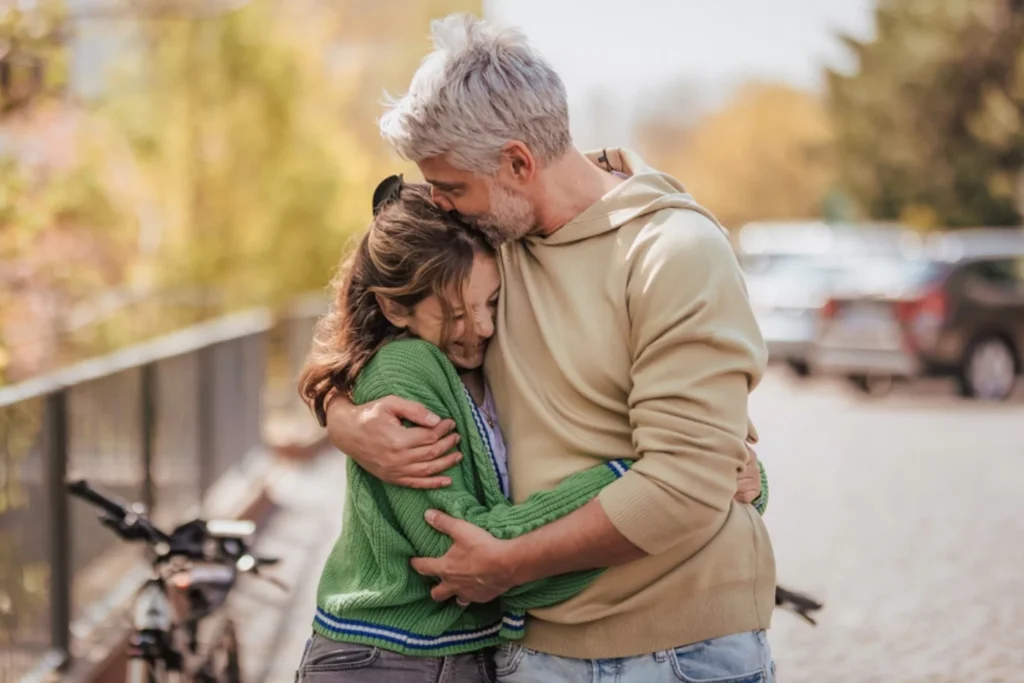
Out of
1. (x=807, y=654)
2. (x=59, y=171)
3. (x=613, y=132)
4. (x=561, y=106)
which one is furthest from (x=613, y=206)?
(x=613, y=132)

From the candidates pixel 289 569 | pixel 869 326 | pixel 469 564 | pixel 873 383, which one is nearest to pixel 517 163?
pixel 469 564

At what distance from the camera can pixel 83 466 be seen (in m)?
6.34

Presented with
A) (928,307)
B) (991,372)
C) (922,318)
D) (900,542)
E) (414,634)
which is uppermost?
(414,634)

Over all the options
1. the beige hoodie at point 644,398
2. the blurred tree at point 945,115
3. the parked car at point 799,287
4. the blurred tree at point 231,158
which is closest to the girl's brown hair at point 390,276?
the beige hoodie at point 644,398

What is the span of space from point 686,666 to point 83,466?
4154mm

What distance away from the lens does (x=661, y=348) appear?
251 centimetres

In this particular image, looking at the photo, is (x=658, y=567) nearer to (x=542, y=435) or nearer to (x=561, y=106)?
(x=542, y=435)

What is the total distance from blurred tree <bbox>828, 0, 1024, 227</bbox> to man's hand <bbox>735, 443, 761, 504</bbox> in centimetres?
3384

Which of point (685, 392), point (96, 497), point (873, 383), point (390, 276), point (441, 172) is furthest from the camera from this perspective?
point (873, 383)

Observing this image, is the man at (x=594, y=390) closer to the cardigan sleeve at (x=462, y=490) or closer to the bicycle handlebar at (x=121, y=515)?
the cardigan sleeve at (x=462, y=490)

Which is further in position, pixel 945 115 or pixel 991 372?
pixel 945 115

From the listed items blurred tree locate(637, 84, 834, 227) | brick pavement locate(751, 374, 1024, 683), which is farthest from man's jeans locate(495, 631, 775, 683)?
blurred tree locate(637, 84, 834, 227)

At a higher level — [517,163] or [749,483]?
[517,163]

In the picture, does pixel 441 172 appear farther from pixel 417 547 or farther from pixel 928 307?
pixel 928 307
